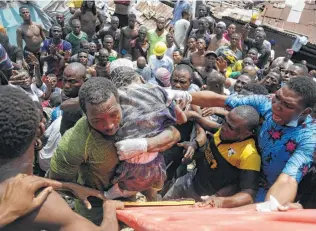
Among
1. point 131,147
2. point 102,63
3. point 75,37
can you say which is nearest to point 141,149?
point 131,147

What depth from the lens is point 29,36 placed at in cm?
859

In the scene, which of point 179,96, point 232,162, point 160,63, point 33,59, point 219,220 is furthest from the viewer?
point 33,59

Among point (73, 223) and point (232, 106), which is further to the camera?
point (232, 106)

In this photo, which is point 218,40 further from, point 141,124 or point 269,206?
point 269,206

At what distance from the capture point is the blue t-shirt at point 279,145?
2.83m

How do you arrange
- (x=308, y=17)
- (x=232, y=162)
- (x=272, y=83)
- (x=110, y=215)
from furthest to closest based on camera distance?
(x=308, y=17), (x=272, y=83), (x=232, y=162), (x=110, y=215)

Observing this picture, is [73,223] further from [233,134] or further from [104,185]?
[233,134]

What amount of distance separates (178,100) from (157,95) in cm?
41

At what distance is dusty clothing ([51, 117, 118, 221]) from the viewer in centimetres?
256

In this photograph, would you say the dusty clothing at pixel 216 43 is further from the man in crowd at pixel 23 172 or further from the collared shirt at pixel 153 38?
the man in crowd at pixel 23 172

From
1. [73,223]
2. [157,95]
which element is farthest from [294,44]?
[73,223]

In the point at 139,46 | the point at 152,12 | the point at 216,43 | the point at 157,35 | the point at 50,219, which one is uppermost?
the point at 50,219

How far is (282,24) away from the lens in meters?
11.4

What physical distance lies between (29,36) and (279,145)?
22.7 ft
